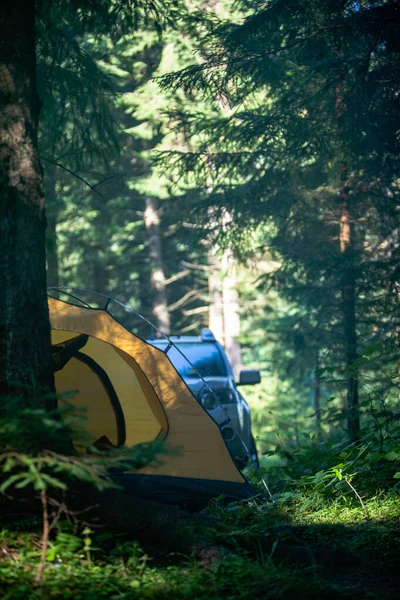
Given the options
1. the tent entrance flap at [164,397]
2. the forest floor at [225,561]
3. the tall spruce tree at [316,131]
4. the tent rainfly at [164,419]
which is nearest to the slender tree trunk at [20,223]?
the forest floor at [225,561]

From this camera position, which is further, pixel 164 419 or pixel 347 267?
pixel 347 267

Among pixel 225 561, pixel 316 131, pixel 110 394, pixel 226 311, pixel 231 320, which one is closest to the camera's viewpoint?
pixel 225 561

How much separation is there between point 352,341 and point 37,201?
6.49 m

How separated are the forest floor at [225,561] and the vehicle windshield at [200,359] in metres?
3.57

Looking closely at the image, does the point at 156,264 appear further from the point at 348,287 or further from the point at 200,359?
the point at 200,359

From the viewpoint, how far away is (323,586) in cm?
419

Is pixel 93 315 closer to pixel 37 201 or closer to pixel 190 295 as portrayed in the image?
pixel 37 201

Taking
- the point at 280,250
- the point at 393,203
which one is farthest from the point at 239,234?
the point at 393,203

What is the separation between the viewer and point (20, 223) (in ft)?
16.3

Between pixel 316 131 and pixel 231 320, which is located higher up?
pixel 316 131

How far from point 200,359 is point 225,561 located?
5.38 metres

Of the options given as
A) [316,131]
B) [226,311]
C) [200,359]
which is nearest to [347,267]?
[316,131]

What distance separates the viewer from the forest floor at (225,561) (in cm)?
402

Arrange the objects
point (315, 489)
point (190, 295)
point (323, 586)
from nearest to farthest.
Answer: point (323, 586)
point (315, 489)
point (190, 295)
